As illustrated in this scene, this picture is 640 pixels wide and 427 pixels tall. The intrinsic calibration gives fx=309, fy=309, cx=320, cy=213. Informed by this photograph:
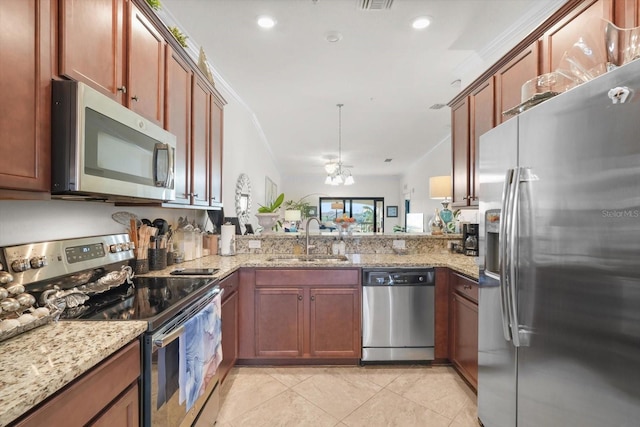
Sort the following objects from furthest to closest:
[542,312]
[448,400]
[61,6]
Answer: [448,400]
[542,312]
[61,6]

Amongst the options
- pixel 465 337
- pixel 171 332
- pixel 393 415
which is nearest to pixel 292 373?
pixel 393 415

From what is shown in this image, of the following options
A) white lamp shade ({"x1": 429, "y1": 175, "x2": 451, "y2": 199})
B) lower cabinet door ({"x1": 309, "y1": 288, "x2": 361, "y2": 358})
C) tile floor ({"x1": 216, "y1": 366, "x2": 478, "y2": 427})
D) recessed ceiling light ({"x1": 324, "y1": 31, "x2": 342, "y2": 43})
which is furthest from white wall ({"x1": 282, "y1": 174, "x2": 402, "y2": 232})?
tile floor ({"x1": 216, "y1": 366, "x2": 478, "y2": 427})

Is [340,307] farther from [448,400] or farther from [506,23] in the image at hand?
[506,23]

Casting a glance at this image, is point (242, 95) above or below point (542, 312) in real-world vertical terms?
above

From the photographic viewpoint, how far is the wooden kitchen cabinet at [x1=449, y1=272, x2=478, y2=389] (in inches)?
84.4

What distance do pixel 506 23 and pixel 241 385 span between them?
3.49 m

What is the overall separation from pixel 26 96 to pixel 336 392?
2333mm

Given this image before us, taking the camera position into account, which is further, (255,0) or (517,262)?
(255,0)

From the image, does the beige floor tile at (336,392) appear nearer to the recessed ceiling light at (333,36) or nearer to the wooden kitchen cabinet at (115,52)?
the wooden kitchen cabinet at (115,52)

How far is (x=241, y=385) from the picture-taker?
91.7 inches

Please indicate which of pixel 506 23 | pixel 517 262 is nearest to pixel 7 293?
pixel 517 262

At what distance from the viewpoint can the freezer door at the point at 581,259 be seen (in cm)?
91

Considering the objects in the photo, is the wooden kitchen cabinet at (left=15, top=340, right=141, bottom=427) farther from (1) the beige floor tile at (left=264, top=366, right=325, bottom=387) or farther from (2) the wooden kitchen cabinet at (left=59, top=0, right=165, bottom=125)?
(1) the beige floor tile at (left=264, top=366, right=325, bottom=387)

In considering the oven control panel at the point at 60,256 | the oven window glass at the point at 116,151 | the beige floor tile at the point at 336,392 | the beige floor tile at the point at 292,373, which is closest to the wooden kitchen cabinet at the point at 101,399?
the oven control panel at the point at 60,256
